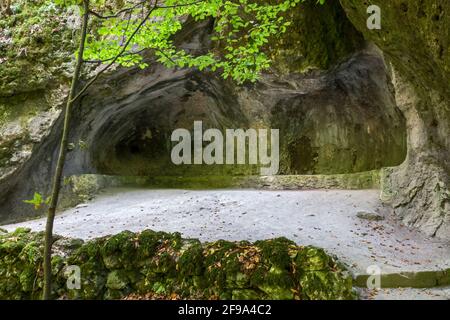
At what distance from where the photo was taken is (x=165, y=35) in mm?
6504

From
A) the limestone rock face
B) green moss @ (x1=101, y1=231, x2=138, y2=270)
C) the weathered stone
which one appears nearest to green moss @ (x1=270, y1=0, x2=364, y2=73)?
the limestone rock face

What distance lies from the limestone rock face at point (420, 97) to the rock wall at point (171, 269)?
320 centimetres

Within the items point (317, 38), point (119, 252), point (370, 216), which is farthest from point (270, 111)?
point (119, 252)

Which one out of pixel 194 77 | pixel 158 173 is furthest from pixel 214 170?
pixel 194 77

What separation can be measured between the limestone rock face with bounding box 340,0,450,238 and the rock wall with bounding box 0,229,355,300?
3198 mm

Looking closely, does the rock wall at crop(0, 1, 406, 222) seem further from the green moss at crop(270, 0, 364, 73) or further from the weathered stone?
the weathered stone

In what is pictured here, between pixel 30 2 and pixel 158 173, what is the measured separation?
25.0 feet

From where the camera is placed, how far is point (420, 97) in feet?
21.1

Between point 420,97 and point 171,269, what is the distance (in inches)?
223

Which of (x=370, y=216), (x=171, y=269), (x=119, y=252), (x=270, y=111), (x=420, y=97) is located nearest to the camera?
(x=171, y=269)

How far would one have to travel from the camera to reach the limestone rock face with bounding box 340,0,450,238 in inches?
171

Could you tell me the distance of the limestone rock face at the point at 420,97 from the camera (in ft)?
14.3

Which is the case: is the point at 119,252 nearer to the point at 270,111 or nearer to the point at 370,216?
the point at 370,216
